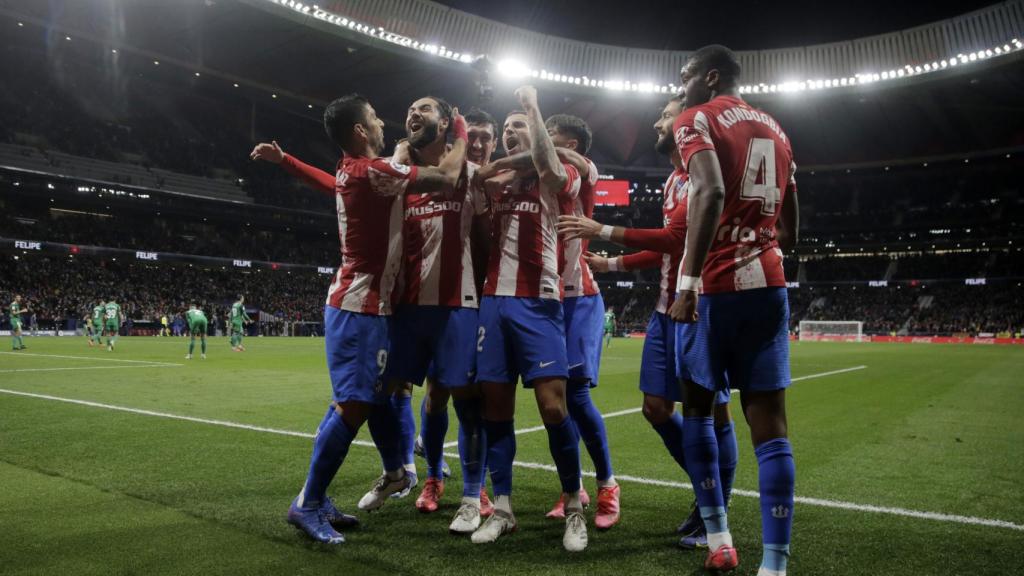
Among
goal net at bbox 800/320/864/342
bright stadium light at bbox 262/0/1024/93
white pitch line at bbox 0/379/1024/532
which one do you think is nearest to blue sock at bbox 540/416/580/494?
white pitch line at bbox 0/379/1024/532

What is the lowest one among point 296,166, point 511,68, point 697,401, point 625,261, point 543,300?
point 697,401

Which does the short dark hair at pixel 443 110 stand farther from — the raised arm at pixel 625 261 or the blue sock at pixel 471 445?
the blue sock at pixel 471 445

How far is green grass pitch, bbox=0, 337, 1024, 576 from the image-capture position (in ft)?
11.1

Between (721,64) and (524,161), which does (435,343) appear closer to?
(524,161)

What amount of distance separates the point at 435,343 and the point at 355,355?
1.70ft

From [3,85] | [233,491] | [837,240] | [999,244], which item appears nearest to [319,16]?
[3,85]

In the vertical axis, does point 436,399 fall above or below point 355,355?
below

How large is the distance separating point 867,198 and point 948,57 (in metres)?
22.3

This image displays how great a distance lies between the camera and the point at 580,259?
15.7ft

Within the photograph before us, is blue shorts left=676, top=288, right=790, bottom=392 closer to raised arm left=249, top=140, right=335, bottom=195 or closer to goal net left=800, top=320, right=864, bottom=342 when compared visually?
raised arm left=249, top=140, right=335, bottom=195

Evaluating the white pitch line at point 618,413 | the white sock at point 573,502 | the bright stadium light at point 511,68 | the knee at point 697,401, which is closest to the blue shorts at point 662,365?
the knee at point 697,401

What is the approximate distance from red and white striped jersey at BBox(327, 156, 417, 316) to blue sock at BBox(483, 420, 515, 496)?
37.5 inches

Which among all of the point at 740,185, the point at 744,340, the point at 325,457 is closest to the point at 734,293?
the point at 744,340

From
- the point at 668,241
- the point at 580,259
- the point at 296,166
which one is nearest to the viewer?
the point at 668,241
